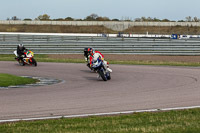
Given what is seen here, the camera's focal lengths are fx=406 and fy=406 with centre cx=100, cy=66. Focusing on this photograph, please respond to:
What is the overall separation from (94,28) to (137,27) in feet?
34.0

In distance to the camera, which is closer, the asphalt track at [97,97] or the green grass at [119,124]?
the green grass at [119,124]

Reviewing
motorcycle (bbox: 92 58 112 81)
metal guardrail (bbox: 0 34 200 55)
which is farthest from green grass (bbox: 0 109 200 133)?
metal guardrail (bbox: 0 34 200 55)

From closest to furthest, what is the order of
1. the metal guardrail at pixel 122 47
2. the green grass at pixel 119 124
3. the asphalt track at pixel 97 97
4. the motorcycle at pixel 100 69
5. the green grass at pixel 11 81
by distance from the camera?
the green grass at pixel 119 124
the asphalt track at pixel 97 97
the green grass at pixel 11 81
the motorcycle at pixel 100 69
the metal guardrail at pixel 122 47

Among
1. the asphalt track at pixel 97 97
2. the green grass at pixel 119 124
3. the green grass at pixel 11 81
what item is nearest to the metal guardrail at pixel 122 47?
the asphalt track at pixel 97 97

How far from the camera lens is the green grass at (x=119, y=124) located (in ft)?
23.6

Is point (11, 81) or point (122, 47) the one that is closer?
point (11, 81)

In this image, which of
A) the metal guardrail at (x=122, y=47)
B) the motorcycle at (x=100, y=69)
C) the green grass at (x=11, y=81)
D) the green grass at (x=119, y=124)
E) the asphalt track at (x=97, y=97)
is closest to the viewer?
the green grass at (x=119, y=124)

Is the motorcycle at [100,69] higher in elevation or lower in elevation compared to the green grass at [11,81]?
higher

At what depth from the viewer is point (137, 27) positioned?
94.4 metres

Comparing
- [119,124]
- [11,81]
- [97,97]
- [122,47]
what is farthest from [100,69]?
[122,47]

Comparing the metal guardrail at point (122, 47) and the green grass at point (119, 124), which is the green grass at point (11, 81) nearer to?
the green grass at point (119, 124)

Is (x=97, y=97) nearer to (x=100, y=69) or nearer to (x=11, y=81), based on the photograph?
(x=11, y=81)

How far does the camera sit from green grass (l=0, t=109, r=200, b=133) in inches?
284

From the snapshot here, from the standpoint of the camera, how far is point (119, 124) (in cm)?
795
